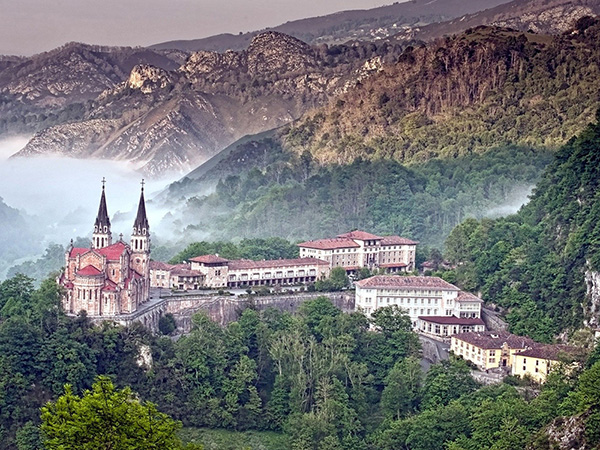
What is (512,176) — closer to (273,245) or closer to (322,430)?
(273,245)

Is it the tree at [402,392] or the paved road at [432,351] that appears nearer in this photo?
the tree at [402,392]

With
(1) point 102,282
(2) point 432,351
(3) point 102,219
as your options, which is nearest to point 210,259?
(3) point 102,219

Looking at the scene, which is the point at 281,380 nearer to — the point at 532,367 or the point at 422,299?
the point at 422,299

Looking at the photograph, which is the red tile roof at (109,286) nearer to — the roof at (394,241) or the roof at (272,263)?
the roof at (272,263)

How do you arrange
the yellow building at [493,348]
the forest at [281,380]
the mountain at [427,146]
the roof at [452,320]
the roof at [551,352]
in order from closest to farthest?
the forest at [281,380], the roof at [551,352], the yellow building at [493,348], the roof at [452,320], the mountain at [427,146]

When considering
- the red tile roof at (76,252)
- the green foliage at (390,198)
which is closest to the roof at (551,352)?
the red tile roof at (76,252)

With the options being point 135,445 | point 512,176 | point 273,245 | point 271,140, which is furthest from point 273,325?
point 271,140
